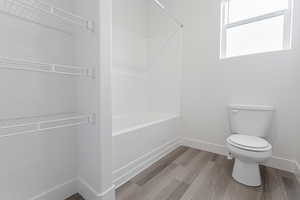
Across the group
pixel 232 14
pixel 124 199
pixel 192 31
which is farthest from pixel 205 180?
pixel 232 14

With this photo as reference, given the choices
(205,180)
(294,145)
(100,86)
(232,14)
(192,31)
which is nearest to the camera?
(100,86)

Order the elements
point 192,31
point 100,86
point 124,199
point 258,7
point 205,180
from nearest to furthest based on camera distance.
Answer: point 100,86 < point 124,199 < point 205,180 < point 258,7 < point 192,31

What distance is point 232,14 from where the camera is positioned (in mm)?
1809

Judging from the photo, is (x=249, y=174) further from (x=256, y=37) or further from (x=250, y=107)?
(x=256, y=37)

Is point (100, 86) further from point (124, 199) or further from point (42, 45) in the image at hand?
point (124, 199)

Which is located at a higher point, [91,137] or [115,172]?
[91,137]

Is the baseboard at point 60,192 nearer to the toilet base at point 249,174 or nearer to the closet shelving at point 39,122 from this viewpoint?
the closet shelving at point 39,122

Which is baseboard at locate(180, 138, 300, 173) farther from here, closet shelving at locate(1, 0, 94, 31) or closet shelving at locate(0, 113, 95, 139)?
closet shelving at locate(1, 0, 94, 31)

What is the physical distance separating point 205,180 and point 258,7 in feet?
7.03

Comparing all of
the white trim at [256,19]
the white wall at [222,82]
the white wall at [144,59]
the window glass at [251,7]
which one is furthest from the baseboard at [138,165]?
the window glass at [251,7]

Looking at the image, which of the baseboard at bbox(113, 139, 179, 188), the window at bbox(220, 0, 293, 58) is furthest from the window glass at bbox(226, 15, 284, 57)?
the baseboard at bbox(113, 139, 179, 188)

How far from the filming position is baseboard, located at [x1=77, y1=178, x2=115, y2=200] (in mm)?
965

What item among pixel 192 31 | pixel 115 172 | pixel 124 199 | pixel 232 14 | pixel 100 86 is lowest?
pixel 124 199

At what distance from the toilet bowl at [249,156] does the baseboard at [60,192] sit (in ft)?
4.92
